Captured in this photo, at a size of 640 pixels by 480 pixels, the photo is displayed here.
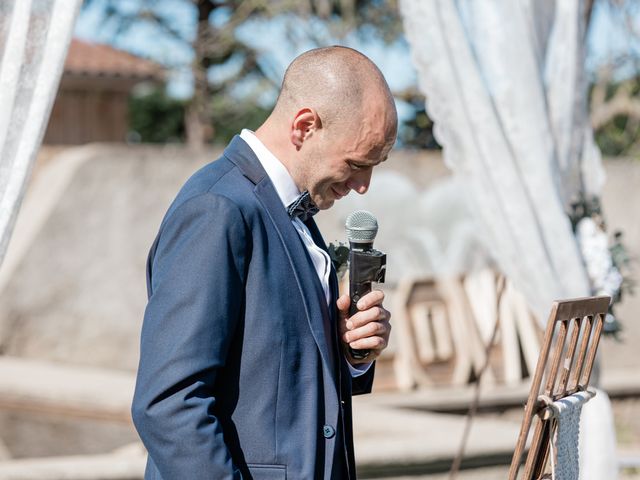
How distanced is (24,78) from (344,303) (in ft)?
3.46

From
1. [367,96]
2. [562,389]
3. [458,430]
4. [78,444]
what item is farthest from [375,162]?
[78,444]

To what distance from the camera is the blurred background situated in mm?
4203

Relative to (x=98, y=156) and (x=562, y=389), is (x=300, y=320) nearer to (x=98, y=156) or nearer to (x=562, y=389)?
(x=562, y=389)

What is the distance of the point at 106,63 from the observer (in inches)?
724

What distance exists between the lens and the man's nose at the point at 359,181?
7.30 ft

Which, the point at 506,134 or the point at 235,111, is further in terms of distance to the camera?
the point at 235,111

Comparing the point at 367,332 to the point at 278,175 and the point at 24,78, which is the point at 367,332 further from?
the point at 24,78

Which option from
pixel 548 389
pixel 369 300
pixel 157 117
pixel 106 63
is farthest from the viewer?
pixel 157 117

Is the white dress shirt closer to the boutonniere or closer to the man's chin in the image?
the man's chin

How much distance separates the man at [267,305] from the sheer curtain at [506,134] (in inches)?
78.9

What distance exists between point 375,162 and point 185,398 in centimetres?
59

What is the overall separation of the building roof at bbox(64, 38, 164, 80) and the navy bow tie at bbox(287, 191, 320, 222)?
14.1m

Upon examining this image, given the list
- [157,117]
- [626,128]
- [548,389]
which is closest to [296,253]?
[548,389]

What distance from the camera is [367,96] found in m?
2.14
